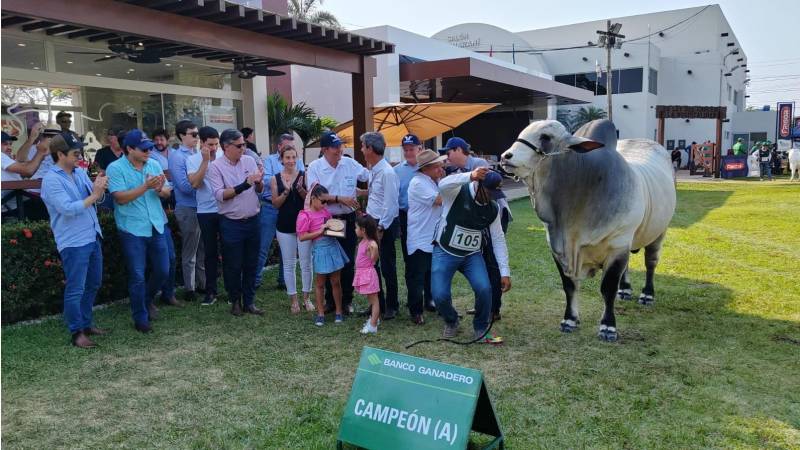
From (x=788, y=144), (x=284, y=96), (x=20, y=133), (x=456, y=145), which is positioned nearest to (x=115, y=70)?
(x=20, y=133)

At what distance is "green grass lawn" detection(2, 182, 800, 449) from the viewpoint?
3791 millimetres

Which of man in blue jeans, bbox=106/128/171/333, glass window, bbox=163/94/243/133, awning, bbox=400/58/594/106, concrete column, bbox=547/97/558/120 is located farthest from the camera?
concrete column, bbox=547/97/558/120

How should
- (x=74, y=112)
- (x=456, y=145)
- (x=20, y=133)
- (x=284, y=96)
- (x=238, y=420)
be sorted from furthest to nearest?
1. (x=284, y=96)
2. (x=74, y=112)
3. (x=20, y=133)
4. (x=456, y=145)
5. (x=238, y=420)

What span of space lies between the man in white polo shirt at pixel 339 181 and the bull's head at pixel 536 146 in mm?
1810

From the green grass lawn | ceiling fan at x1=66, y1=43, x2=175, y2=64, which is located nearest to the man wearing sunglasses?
the green grass lawn

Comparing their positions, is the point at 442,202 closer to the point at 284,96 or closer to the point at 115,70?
the point at 115,70

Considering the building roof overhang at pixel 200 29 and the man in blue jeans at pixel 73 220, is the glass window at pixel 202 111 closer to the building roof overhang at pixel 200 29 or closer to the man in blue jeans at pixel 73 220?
the building roof overhang at pixel 200 29

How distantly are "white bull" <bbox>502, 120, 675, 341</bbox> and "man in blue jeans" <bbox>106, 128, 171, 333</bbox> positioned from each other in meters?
3.30

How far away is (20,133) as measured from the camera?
9.52 meters

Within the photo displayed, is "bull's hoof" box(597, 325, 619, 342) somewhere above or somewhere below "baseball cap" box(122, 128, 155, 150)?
below

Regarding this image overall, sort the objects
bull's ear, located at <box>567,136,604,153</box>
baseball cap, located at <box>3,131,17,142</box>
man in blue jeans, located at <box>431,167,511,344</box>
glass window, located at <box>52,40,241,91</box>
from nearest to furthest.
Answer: bull's ear, located at <box>567,136,604,153</box> < man in blue jeans, located at <box>431,167,511,344</box> < baseball cap, located at <box>3,131,17,142</box> < glass window, located at <box>52,40,241,91</box>

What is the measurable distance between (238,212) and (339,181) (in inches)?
42.0

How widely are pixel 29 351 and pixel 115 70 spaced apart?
6923 mm

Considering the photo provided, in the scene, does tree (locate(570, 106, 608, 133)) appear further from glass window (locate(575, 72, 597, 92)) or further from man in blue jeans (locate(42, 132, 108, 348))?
man in blue jeans (locate(42, 132, 108, 348))
